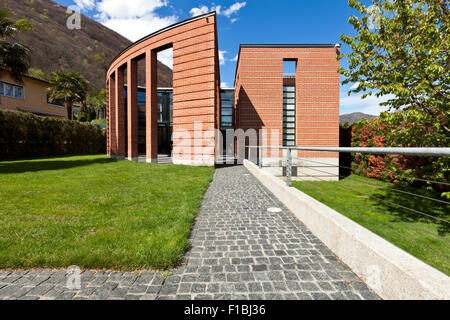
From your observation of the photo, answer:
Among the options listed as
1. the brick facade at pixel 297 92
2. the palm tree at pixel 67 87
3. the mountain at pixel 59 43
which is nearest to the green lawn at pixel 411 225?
the brick facade at pixel 297 92

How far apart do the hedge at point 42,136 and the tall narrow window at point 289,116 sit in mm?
21532

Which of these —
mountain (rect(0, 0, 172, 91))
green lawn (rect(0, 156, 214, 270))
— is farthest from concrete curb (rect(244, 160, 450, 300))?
mountain (rect(0, 0, 172, 91))

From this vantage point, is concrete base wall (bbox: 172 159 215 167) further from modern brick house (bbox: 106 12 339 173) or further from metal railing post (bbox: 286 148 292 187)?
metal railing post (bbox: 286 148 292 187)

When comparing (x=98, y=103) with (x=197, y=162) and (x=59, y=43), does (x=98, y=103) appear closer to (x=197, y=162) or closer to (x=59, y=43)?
(x=197, y=162)

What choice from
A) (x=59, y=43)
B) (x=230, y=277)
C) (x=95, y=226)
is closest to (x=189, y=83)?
(x=95, y=226)

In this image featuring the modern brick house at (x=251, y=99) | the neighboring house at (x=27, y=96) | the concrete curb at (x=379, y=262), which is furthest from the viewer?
the neighboring house at (x=27, y=96)

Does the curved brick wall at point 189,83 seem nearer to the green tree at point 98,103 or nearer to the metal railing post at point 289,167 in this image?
the metal railing post at point 289,167

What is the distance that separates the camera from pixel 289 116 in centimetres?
1641

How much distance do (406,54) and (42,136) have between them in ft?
80.5

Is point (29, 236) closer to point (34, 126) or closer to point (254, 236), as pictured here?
point (254, 236)

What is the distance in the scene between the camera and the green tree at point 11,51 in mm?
11039

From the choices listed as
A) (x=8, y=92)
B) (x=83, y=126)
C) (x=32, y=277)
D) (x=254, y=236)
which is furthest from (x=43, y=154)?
(x=254, y=236)

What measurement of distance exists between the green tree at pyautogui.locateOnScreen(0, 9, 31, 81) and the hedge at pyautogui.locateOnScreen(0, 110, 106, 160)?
462 centimetres
